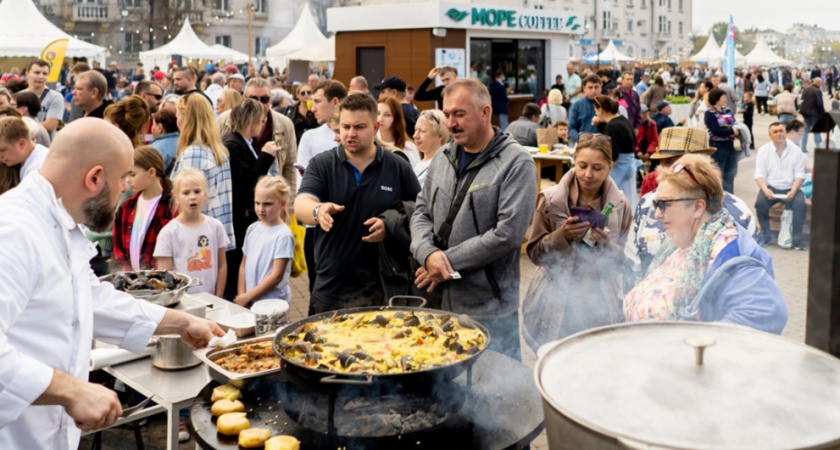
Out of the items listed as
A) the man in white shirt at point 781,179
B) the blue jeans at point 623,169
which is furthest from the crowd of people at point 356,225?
the man in white shirt at point 781,179

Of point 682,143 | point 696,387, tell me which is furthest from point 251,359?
point 682,143

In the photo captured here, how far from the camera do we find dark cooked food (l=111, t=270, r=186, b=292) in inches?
157

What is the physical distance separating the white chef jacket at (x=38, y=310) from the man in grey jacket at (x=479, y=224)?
1.82 metres

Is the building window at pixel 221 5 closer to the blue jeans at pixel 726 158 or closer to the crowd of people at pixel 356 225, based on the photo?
the blue jeans at pixel 726 158

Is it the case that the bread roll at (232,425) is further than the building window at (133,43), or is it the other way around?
the building window at (133,43)

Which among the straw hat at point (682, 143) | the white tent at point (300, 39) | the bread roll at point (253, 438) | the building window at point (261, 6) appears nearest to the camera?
the bread roll at point (253, 438)

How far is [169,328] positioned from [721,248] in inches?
92.9

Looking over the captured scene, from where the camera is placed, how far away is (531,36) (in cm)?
2039

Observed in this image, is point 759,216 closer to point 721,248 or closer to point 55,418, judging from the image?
point 721,248

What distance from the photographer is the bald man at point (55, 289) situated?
7.50 ft

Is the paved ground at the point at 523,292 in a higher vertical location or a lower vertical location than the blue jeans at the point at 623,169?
lower

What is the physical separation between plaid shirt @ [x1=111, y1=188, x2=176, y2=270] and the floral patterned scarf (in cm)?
371

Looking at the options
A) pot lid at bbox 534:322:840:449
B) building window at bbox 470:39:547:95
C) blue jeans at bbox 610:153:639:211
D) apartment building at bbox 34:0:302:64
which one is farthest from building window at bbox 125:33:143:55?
pot lid at bbox 534:322:840:449

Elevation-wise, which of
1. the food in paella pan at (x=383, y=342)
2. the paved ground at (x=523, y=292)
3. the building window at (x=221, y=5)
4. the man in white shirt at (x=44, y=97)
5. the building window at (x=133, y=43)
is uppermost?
the building window at (x=221, y=5)
